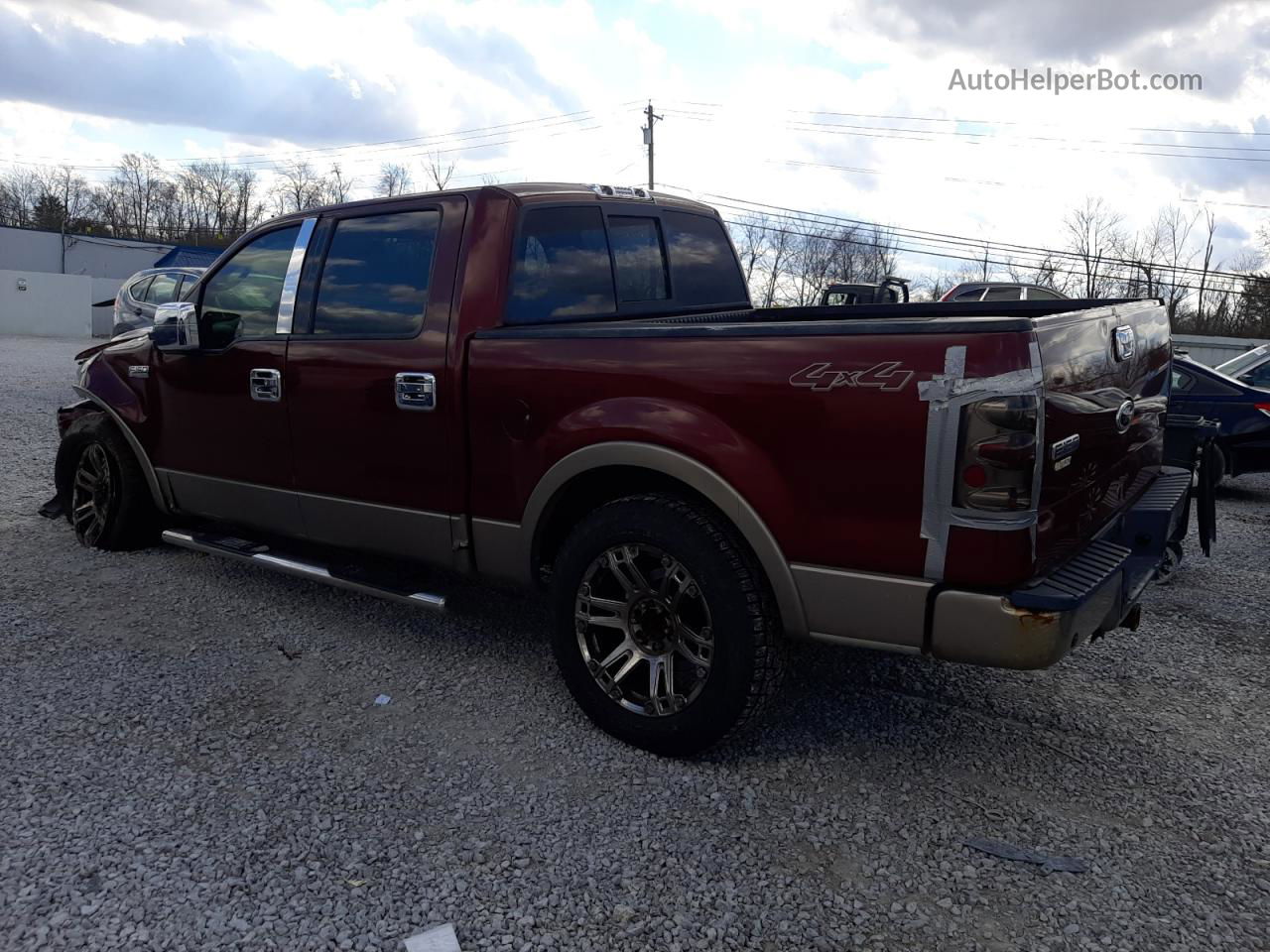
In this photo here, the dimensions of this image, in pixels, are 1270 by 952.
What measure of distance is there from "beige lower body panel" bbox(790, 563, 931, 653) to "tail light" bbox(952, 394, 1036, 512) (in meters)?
0.32

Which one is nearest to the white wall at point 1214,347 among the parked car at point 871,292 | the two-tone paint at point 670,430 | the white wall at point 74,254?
the parked car at point 871,292

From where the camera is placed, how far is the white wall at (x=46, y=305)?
33969mm

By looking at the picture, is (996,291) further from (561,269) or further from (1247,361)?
(561,269)

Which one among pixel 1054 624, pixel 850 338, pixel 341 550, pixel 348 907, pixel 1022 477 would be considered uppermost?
pixel 850 338

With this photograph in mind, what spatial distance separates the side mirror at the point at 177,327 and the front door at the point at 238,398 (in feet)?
0.17

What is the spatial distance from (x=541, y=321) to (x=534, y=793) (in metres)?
1.82

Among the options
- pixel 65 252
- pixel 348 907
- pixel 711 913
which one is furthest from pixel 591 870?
pixel 65 252

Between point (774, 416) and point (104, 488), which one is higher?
point (774, 416)

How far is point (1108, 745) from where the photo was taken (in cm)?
346

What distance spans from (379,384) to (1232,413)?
7.74 metres

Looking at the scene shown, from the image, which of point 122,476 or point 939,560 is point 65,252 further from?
point 939,560

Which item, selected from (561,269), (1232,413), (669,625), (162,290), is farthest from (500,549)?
(162,290)

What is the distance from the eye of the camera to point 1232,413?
838cm

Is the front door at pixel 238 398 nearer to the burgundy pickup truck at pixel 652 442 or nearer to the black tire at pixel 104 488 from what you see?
the burgundy pickup truck at pixel 652 442
